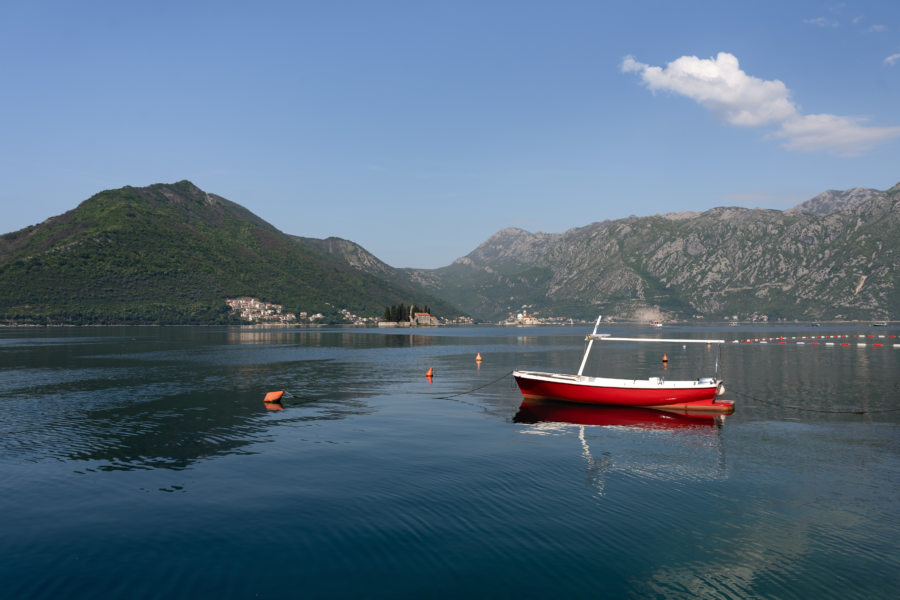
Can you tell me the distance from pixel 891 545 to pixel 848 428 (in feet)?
89.9

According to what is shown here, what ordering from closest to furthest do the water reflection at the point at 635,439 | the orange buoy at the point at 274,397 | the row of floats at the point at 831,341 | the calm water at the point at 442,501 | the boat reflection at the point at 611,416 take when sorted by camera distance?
the calm water at the point at 442,501 < the water reflection at the point at 635,439 < the boat reflection at the point at 611,416 < the orange buoy at the point at 274,397 < the row of floats at the point at 831,341

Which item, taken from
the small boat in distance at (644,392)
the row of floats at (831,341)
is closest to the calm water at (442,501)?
the small boat in distance at (644,392)

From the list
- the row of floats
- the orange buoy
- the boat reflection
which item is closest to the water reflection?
the boat reflection

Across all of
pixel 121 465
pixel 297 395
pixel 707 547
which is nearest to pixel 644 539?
pixel 707 547

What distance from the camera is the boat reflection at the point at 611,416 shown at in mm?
46094

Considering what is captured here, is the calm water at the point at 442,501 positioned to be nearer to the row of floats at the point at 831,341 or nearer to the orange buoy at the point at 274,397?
the orange buoy at the point at 274,397

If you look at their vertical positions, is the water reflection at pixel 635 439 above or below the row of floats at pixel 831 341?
above

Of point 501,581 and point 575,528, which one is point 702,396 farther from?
point 501,581

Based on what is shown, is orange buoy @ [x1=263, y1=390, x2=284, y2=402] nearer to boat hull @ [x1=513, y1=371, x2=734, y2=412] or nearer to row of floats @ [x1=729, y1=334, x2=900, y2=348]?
boat hull @ [x1=513, y1=371, x2=734, y2=412]

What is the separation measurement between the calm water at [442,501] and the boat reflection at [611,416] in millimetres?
441

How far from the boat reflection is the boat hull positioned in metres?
0.87

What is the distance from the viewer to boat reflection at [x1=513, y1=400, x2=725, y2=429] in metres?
46.1

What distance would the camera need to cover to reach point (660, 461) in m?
32.8

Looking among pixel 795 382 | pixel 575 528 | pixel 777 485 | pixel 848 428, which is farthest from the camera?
pixel 795 382
